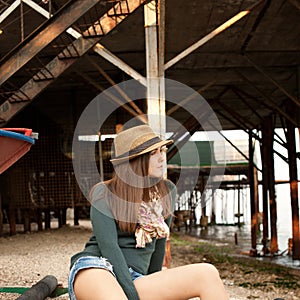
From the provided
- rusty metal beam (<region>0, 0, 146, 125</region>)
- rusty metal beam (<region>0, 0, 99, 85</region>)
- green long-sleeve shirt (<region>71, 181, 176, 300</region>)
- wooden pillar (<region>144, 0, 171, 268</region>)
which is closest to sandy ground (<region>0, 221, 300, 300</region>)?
wooden pillar (<region>144, 0, 171, 268</region>)

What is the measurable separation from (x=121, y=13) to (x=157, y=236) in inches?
160

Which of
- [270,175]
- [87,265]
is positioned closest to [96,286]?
[87,265]

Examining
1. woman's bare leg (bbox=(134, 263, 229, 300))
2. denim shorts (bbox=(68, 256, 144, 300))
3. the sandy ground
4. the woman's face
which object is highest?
the woman's face

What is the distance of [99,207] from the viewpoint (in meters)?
2.76

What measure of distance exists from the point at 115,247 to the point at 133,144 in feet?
1.69

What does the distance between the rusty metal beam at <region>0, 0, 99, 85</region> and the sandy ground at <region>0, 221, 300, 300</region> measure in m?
2.24

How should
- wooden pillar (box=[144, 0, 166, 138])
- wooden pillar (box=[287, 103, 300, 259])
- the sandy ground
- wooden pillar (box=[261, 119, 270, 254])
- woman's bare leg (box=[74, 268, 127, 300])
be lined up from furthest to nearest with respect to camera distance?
1. wooden pillar (box=[261, 119, 270, 254])
2. wooden pillar (box=[287, 103, 300, 259])
3. the sandy ground
4. wooden pillar (box=[144, 0, 166, 138])
5. woman's bare leg (box=[74, 268, 127, 300])

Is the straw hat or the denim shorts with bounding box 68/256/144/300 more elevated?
the straw hat

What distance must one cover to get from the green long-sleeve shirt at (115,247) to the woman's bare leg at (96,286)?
0.31 ft

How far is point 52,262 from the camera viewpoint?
7.76 m

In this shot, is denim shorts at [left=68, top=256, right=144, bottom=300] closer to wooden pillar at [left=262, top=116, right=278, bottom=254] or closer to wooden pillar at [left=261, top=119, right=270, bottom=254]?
wooden pillar at [left=262, top=116, right=278, bottom=254]

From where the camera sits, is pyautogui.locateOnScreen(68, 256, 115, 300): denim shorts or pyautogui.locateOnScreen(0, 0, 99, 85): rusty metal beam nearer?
pyautogui.locateOnScreen(68, 256, 115, 300): denim shorts

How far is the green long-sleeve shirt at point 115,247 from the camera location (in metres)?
2.62

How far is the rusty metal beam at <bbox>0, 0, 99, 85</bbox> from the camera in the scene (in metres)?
6.09
